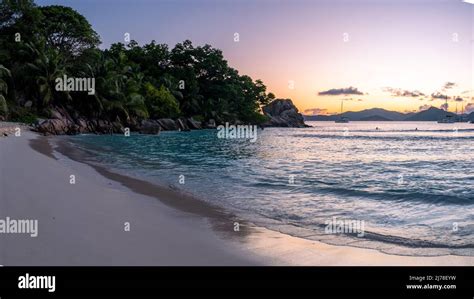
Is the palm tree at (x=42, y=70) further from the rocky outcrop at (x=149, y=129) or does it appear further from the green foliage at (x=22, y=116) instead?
the rocky outcrop at (x=149, y=129)

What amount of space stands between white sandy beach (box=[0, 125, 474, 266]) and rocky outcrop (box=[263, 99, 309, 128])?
350 ft

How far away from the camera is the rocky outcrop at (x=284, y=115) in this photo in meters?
116

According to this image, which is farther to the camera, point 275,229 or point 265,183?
point 265,183

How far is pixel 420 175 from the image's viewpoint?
13.9 metres

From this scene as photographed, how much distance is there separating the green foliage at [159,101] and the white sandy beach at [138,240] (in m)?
48.0

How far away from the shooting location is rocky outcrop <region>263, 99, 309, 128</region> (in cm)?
11569

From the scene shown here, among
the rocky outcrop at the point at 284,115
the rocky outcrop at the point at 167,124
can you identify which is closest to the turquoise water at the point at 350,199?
the rocky outcrop at the point at 167,124

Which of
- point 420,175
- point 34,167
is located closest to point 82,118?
point 34,167

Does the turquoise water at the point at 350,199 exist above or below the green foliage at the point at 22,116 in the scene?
below

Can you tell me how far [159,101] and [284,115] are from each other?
71.2 meters

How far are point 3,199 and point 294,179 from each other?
26.9 feet

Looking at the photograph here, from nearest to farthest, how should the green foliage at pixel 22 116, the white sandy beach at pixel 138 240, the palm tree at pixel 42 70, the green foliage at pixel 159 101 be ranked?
the white sandy beach at pixel 138 240 < the green foliage at pixel 22 116 < the palm tree at pixel 42 70 < the green foliage at pixel 159 101

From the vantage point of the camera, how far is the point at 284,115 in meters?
121
